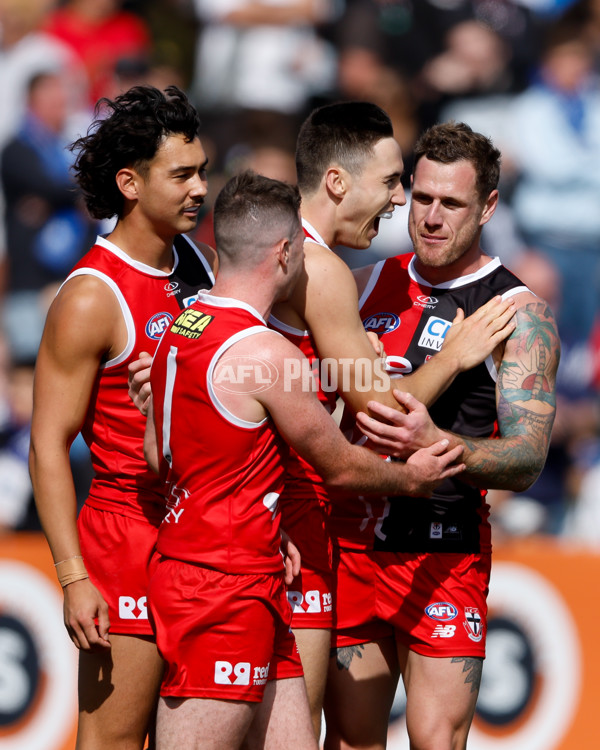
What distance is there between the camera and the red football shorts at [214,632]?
3.51 m

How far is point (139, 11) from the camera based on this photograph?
31.4ft

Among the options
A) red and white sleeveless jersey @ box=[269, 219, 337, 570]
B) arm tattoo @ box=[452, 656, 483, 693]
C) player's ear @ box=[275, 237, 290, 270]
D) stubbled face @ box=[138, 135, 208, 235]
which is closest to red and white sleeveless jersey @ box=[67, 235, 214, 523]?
stubbled face @ box=[138, 135, 208, 235]

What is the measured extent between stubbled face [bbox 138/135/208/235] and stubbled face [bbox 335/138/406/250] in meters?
0.62

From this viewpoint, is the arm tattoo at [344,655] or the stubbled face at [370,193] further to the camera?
the arm tattoo at [344,655]

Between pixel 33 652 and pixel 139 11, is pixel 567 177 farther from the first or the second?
pixel 33 652

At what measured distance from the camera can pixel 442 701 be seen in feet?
13.9

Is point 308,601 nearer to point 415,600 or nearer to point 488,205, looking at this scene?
point 415,600

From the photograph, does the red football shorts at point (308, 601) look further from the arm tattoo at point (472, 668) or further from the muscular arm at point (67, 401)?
the muscular arm at point (67, 401)

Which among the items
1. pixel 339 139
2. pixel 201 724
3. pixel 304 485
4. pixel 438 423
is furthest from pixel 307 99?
pixel 201 724

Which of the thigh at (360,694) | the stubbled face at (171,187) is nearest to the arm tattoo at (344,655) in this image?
the thigh at (360,694)

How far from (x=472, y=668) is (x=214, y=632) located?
4.37 feet

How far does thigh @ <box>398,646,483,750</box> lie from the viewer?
167 inches

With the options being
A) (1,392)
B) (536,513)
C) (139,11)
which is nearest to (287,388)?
(536,513)

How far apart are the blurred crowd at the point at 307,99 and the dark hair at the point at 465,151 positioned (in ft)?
13.0
